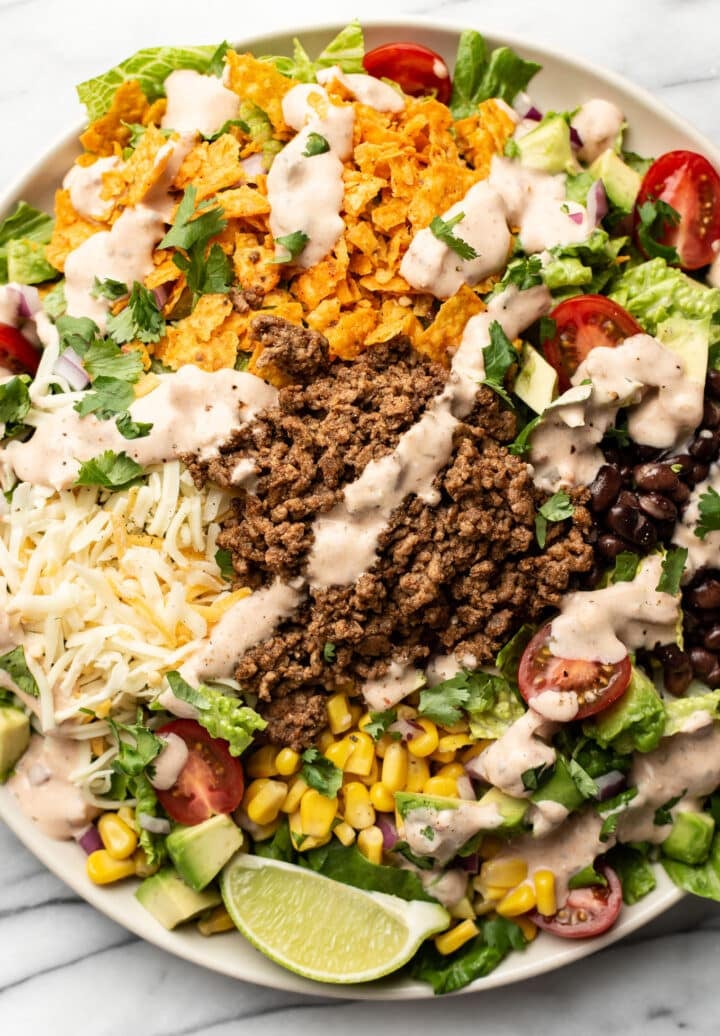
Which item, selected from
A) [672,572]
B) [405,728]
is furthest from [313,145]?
[405,728]

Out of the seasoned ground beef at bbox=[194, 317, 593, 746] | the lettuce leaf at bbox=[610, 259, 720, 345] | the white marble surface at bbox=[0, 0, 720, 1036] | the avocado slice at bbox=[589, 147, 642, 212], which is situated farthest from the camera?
the white marble surface at bbox=[0, 0, 720, 1036]

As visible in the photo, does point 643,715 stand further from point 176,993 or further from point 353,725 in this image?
point 176,993

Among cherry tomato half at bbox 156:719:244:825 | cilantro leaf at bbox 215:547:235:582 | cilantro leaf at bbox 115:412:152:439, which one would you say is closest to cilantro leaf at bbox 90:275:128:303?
cilantro leaf at bbox 115:412:152:439

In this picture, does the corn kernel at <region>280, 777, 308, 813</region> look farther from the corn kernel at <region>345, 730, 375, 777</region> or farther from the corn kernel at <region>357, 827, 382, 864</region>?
the corn kernel at <region>357, 827, 382, 864</region>

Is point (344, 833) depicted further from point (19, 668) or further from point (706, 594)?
point (706, 594)

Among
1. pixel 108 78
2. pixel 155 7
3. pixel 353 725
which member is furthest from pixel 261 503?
pixel 155 7
